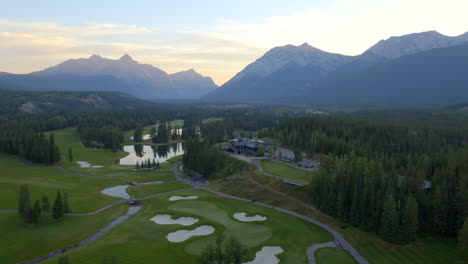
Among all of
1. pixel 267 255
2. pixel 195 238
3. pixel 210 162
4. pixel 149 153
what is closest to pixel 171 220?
pixel 195 238

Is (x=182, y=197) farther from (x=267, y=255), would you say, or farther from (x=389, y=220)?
(x=389, y=220)

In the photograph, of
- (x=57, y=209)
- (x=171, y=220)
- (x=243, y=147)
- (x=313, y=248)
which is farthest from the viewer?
(x=243, y=147)

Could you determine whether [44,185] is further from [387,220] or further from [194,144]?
[387,220]

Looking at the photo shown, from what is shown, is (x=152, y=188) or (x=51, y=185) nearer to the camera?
(x=51, y=185)

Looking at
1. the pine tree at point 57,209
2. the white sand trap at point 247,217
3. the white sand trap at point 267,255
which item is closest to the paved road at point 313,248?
the white sand trap at point 267,255

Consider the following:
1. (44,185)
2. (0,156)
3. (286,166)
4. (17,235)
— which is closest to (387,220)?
(286,166)

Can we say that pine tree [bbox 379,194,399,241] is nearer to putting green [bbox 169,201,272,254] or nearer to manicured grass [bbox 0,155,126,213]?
putting green [bbox 169,201,272,254]

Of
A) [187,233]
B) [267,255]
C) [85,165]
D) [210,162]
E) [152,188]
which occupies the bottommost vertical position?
[85,165]
